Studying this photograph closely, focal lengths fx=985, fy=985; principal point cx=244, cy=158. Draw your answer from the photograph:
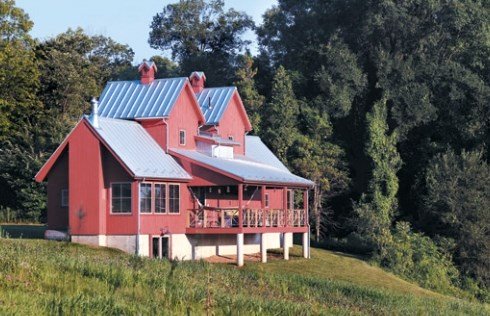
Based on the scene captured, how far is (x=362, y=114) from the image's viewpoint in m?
63.8

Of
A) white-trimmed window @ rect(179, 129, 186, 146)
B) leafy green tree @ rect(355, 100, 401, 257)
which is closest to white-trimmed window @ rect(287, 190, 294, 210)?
leafy green tree @ rect(355, 100, 401, 257)

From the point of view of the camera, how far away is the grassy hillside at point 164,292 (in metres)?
19.0

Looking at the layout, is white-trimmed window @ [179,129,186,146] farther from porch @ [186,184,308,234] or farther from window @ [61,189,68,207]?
window @ [61,189,68,207]

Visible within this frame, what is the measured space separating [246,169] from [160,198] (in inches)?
192

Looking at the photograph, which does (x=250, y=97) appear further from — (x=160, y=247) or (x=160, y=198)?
(x=160, y=247)

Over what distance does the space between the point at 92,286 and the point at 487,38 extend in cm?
4553

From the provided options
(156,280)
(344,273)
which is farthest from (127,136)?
(156,280)

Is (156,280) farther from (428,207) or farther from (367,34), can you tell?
(367,34)

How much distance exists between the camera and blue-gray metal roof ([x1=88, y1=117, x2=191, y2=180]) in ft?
131

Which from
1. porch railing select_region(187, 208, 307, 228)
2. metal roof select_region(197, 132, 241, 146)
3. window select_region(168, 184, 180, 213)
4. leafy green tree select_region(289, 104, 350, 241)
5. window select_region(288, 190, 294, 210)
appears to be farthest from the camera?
leafy green tree select_region(289, 104, 350, 241)

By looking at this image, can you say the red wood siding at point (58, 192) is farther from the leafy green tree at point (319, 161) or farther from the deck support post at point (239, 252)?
the leafy green tree at point (319, 161)

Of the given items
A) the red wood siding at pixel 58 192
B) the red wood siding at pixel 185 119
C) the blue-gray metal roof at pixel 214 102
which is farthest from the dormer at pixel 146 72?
the red wood siding at pixel 58 192

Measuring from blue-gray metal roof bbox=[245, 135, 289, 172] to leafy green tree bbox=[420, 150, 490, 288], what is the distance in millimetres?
8695

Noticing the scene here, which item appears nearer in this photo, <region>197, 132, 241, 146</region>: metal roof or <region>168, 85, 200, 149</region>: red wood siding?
<region>168, 85, 200, 149</region>: red wood siding
